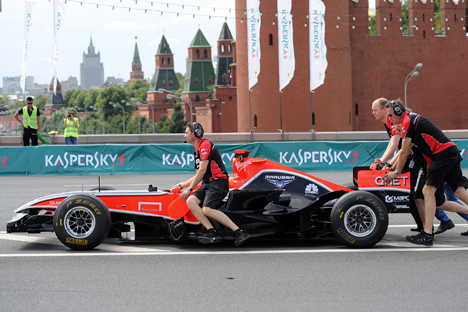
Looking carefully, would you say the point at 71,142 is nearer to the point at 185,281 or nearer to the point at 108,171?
the point at 108,171

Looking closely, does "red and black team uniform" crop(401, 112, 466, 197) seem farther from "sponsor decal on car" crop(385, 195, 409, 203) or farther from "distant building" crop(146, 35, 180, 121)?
"distant building" crop(146, 35, 180, 121)

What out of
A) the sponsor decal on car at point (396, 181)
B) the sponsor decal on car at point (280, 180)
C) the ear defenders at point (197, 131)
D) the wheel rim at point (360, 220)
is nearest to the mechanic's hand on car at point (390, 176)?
the sponsor decal on car at point (396, 181)

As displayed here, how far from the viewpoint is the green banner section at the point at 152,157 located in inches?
728

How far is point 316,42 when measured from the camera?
34.4 metres

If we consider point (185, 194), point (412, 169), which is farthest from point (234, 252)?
point (412, 169)

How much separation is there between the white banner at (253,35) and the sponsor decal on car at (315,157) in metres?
14.7

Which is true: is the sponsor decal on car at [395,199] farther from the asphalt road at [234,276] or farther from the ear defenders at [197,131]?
the ear defenders at [197,131]

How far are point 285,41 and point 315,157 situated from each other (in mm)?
15957

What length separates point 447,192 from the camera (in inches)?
320

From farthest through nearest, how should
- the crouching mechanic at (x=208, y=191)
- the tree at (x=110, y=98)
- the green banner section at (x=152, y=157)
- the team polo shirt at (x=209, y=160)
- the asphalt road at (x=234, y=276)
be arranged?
the tree at (x=110, y=98) < the green banner section at (x=152, y=157) < the team polo shirt at (x=209, y=160) < the crouching mechanic at (x=208, y=191) < the asphalt road at (x=234, y=276)

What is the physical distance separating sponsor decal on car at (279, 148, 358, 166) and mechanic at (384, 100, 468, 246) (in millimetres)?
11535

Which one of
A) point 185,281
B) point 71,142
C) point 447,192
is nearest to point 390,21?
point 71,142

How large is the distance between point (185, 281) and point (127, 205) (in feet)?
6.08

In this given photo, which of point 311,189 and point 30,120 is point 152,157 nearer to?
point 30,120
